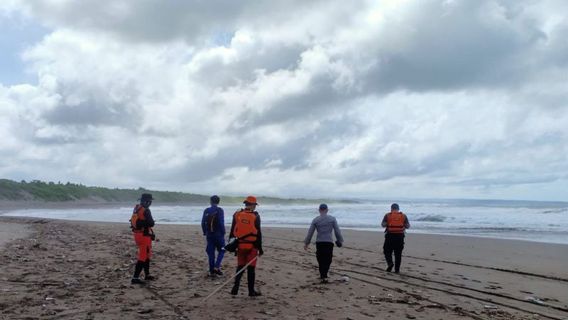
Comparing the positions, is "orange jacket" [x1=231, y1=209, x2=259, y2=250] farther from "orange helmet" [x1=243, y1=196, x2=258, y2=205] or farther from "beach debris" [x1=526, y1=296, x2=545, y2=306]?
"beach debris" [x1=526, y1=296, x2=545, y2=306]

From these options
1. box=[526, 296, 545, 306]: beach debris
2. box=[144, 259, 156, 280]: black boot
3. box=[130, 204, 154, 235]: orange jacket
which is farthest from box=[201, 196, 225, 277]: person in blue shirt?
box=[526, 296, 545, 306]: beach debris

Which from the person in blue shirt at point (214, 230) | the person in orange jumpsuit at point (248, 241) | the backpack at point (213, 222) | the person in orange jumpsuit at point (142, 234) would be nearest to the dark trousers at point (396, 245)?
the person in blue shirt at point (214, 230)

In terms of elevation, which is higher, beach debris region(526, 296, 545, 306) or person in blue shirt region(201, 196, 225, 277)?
person in blue shirt region(201, 196, 225, 277)

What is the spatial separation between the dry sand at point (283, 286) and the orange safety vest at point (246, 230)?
3.16 ft

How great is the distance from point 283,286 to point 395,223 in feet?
14.4

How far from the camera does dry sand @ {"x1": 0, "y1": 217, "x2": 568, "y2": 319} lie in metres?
8.33

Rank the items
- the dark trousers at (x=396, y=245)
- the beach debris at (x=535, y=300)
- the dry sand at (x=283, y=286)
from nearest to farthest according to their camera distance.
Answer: the dry sand at (x=283, y=286)
the beach debris at (x=535, y=300)
the dark trousers at (x=396, y=245)

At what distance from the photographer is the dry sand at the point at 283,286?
8328mm

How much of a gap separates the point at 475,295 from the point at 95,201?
82.3m

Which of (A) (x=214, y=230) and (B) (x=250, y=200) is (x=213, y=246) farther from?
(B) (x=250, y=200)

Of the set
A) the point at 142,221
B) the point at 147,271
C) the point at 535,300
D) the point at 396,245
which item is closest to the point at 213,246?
the point at 147,271

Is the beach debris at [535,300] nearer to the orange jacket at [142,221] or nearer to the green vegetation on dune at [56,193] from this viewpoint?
the orange jacket at [142,221]

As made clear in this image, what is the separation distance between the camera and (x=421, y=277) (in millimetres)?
12883

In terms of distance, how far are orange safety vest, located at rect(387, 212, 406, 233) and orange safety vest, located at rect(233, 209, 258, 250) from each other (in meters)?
5.35
